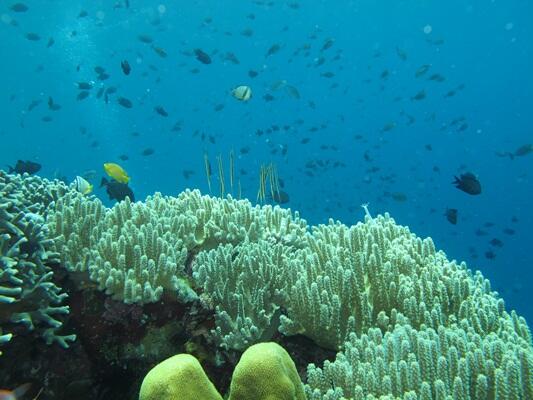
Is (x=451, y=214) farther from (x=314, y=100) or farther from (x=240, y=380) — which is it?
(x=314, y=100)

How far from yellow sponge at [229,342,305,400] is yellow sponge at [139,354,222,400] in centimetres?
18

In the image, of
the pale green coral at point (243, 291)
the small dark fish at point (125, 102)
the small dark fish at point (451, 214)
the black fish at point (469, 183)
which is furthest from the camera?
the small dark fish at point (125, 102)

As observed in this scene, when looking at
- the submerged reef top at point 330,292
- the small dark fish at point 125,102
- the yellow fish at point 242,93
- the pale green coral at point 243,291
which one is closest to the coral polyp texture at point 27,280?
the submerged reef top at point 330,292

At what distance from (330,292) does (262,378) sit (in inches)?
51.0

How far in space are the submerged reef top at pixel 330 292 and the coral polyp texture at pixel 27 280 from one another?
202 mm

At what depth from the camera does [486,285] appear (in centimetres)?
362

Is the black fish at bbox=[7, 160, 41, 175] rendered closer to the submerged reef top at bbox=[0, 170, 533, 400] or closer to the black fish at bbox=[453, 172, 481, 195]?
the submerged reef top at bbox=[0, 170, 533, 400]

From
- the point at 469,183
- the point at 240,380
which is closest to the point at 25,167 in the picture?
the point at 240,380

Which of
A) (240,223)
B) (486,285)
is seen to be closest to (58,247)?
(240,223)

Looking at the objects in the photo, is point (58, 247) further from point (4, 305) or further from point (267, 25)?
point (267, 25)

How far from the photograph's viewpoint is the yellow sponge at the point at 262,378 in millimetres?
2094

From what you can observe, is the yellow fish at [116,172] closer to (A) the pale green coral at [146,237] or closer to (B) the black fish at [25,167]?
(B) the black fish at [25,167]

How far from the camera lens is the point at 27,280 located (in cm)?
301

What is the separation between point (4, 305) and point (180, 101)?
84.4m
